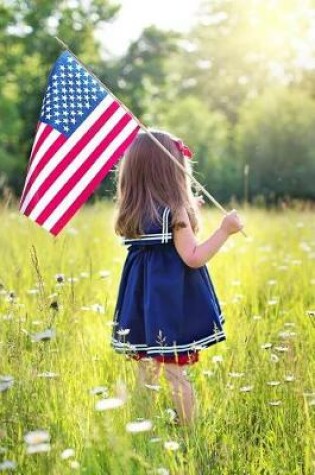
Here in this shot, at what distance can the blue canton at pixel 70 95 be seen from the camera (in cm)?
345

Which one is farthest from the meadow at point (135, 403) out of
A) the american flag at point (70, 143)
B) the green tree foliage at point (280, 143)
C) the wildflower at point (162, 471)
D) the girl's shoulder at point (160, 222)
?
the green tree foliage at point (280, 143)

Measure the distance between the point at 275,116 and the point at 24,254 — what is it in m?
16.7

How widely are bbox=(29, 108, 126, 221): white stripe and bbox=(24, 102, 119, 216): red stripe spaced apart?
10mm

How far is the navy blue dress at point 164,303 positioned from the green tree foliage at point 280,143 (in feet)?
58.4

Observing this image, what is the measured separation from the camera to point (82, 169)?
3.45 metres

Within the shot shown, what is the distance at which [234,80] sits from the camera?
44.3 m

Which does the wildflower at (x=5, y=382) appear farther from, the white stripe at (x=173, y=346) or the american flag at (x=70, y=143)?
the american flag at (x=70, y=143)

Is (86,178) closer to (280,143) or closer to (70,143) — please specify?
(70,143)

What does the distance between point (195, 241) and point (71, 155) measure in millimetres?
635

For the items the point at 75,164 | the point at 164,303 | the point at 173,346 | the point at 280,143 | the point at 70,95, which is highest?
the point at 280,143

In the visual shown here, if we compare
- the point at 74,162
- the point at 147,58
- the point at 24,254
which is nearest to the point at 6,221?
the point at 24,254

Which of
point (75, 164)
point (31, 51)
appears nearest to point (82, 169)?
point (75, 164)

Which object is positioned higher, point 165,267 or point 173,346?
point 165,267

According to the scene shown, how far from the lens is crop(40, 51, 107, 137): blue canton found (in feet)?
11.3
